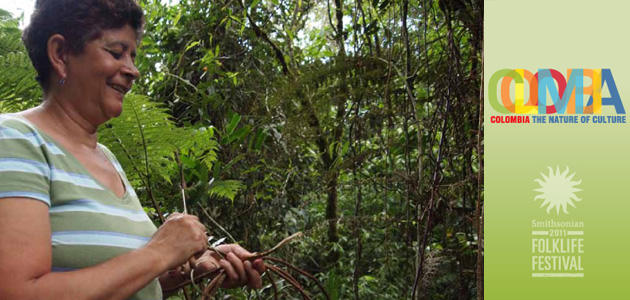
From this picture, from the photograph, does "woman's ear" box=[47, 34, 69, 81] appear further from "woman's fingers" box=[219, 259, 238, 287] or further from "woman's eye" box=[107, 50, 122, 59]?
"woman's fingers" box=[219, 259, 238, 287]

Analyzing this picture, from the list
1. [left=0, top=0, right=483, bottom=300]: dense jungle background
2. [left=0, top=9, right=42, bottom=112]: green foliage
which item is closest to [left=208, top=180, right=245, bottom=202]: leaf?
[left=0, top=0, right=483, bottom=300]: dense jungle background

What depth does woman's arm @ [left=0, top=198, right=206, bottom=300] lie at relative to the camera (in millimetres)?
772

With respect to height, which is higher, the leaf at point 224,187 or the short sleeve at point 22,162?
the short sleeve at point 22,162

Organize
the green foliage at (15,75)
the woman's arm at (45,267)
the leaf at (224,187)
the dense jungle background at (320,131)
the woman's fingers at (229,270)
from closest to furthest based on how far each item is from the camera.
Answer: the woman's arm at (45,267)
the woman's fingers at (229,270)
the green foliage at (15,75)
the dense jungle background at (320,131)
the leaf at (224,187)

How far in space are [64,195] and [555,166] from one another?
1443 mm

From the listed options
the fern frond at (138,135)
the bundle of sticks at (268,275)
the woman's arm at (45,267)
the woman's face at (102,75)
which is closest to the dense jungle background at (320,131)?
the fern frond at (138,135)

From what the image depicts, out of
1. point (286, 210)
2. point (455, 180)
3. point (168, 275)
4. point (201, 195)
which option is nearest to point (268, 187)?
point (286, 210)

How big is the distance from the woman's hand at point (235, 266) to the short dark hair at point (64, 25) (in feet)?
1.33

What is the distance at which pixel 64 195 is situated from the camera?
874mm

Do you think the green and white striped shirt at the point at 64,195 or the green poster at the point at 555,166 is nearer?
the green and white striped shirt at the point at 64,195

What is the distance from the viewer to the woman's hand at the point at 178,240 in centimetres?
91

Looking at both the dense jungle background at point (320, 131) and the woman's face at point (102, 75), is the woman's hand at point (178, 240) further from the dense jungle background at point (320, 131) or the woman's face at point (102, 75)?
the dense jungle background at point (320, 131)

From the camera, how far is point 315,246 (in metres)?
3.04

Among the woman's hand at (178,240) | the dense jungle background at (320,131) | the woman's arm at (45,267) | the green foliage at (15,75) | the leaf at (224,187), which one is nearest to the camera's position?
the woman's arm at (45,267)
